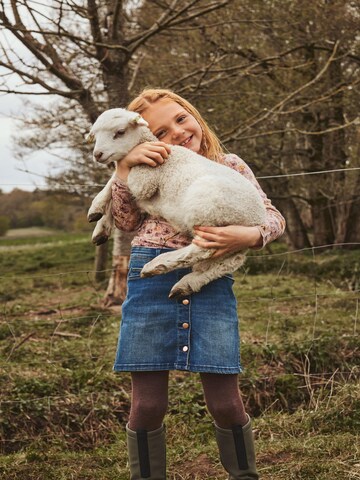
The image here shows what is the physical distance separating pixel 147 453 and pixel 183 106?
1.39m

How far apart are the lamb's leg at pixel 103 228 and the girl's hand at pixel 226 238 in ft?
1.41

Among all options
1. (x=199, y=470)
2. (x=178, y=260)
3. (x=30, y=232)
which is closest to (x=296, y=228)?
(x=199, y=470)

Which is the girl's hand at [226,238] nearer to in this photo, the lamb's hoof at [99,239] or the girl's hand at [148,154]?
the girl's hand at [148,154]

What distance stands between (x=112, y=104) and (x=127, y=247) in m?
1.76

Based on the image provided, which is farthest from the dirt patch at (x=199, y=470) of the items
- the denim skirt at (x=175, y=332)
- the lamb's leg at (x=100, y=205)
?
the lamb's leg at (x=100, y=205)

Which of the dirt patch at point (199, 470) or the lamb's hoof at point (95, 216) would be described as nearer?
the lamb's hoof at point (95, 216)

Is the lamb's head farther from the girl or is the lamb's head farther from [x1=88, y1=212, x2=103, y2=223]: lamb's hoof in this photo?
[x1=88, y1=212, x2=103, y2=223]: lamb's hoof

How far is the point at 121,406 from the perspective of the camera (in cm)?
390

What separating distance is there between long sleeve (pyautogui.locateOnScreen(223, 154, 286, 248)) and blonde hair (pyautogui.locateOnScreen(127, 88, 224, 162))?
7 cm

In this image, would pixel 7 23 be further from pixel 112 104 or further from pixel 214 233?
pixel 214 233

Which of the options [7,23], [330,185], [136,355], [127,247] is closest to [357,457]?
[136,355]

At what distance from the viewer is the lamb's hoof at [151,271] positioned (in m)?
2.08

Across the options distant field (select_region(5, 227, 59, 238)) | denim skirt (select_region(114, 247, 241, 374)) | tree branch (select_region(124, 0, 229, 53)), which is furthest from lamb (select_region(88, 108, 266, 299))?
distant field (select_region(5, 227, 59, 238))

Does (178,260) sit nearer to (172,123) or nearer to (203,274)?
(203,274)
